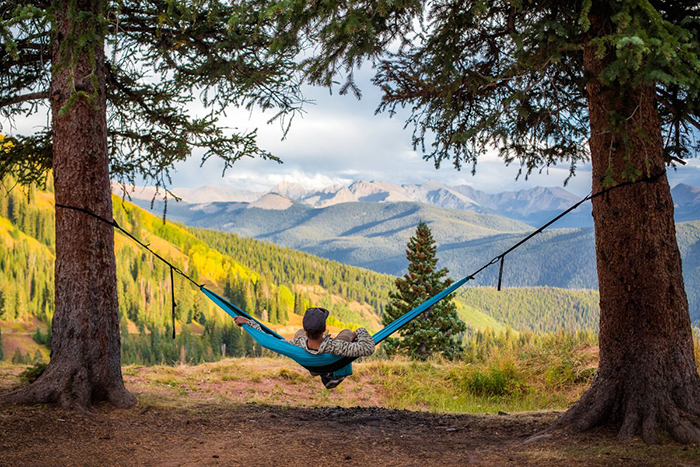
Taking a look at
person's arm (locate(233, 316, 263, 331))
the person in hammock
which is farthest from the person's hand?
the person in hammock

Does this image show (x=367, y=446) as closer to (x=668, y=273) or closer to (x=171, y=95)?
(x=668, y=273)

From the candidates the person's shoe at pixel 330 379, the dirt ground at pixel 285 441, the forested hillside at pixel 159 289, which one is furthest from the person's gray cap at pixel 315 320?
the forested hillside at pixel 159 289

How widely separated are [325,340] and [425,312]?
11.6m

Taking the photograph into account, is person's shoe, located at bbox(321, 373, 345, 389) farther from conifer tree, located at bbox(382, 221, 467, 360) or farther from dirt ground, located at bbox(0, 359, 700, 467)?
conifer tree, located at bbox(382, 221, 467, 360)

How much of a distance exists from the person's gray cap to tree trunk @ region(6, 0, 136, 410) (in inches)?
70.6

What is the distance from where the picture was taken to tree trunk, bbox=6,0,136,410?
444cm

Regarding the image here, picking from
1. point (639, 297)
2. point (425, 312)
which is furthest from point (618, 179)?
point (425, 312)

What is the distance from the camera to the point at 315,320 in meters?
4.05

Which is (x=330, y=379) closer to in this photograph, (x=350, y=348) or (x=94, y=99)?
(x=350, y=348)

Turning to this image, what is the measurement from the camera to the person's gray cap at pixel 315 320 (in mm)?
4055

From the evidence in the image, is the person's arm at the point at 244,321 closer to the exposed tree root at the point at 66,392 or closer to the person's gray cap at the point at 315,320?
the person's gray cap at the point at 315,320

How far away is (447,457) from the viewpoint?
3545 mm

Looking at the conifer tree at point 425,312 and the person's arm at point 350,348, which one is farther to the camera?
the conifer tree at point 425,312

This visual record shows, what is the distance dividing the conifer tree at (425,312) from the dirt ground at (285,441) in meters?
9.70
